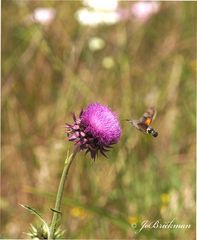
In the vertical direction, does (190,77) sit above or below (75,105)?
above

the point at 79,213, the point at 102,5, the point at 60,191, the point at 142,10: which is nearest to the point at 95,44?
the point at 102,5

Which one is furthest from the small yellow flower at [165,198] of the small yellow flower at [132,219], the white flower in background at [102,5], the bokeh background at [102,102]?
the white flower in background at [102,5]

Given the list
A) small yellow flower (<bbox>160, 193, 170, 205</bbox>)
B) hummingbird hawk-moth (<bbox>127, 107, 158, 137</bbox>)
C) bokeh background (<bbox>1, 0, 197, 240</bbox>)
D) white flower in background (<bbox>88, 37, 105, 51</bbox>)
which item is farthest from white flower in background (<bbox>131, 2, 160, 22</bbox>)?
hummingbird hawk-moth (<bbox>127, 107, 158, 137</bbox>)

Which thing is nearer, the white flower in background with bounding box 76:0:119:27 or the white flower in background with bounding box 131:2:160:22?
the white flower in background with bounding box 76:0:119:27

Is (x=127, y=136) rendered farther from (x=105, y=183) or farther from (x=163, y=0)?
(x=163, y=0)

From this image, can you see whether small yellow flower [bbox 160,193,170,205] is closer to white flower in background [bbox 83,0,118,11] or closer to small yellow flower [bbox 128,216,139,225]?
small yellow flower [bbox 128,216,139,225]

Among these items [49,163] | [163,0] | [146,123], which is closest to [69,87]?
[49,163]

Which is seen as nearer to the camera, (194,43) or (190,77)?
(190,77)

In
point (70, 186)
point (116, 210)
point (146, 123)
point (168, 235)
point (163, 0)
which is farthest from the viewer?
point (163, 0)
